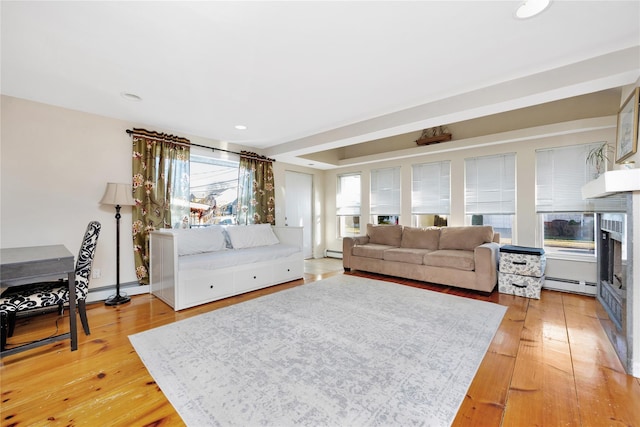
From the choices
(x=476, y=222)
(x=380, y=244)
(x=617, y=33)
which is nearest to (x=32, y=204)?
(x=380, y=244)

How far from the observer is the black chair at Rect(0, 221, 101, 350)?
2031mm

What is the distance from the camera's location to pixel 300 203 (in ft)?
20.4

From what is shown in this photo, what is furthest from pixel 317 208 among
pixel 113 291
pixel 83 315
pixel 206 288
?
pixel 83 315

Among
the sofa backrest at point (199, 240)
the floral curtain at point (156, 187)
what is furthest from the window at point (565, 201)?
the floral curtain at point (156, 187)

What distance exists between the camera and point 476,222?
15.1 feet

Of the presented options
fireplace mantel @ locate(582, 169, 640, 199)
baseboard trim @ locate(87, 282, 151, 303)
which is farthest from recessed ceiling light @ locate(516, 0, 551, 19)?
baseboard trim @ locate(87, 282, 151, 303)

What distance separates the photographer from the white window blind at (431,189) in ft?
16.1

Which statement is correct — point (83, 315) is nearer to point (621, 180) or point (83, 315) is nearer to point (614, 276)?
point (621, 180)

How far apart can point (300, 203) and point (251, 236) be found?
2075mm

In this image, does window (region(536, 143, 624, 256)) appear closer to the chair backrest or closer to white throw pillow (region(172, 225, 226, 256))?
white throw pillow (region(172, 225, 226, 256))

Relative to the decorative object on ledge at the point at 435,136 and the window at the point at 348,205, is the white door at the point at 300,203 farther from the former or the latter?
the decorative object on ledge at the point at 435,136

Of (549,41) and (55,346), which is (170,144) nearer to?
(55,346)

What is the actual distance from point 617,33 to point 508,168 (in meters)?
2.53

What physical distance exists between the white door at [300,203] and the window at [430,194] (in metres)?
2.40
